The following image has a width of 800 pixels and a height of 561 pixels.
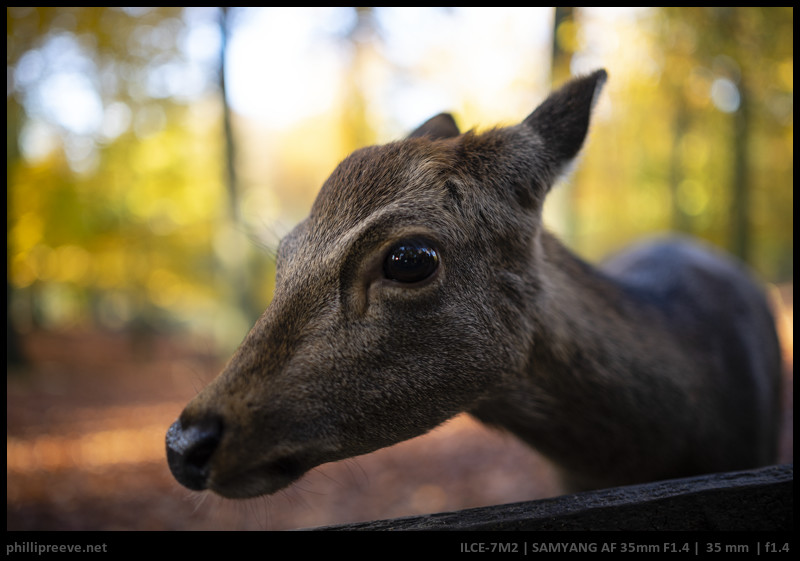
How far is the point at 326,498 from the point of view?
6281 mm

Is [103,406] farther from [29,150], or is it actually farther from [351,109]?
[351,109]

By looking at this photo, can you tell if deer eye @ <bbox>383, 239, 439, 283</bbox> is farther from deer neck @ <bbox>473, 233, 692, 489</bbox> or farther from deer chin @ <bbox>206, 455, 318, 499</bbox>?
deer chin @ <bbox>206, 455, 318, 499</bbox>

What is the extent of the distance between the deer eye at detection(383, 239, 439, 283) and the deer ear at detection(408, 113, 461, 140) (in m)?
1.11

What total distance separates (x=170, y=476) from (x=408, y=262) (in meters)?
6.91

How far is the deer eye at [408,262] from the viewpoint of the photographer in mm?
2076

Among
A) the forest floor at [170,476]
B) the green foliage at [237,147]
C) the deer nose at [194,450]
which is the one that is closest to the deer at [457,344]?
the deer nose at [194,450]

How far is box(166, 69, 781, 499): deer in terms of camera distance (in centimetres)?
193

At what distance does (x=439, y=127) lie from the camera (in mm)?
3061

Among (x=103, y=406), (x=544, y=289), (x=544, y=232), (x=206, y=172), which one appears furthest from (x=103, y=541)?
(x=206, y=172)

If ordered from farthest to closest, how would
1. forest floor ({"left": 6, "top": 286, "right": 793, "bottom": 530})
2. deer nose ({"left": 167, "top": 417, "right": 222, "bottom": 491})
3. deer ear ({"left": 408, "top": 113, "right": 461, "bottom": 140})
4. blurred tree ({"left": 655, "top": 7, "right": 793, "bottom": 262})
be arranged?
blurred tree ({"left": 655, "top": 7, "right": 793, "bottom": 262}), forest floor ({"left": 6, "top": 286, "right": 793, "bottom": 530}), deer ear ({"left": 408, "top": 113, "right": 461, "bottom": 140}), deer nose ({"left": 167, "top": 417, "right": 222, "bottom": 491})

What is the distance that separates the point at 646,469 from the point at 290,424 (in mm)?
1889

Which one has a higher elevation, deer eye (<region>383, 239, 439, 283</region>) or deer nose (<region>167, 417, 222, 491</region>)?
deer eye (<region>383, 239, 439, 283</region>)

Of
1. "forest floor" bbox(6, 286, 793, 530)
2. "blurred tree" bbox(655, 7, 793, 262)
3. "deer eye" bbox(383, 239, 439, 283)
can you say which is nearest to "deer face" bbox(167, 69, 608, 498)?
"deer eye" bbox(383, 239, 439, 283)

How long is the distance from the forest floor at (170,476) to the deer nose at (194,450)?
0.37 metres
